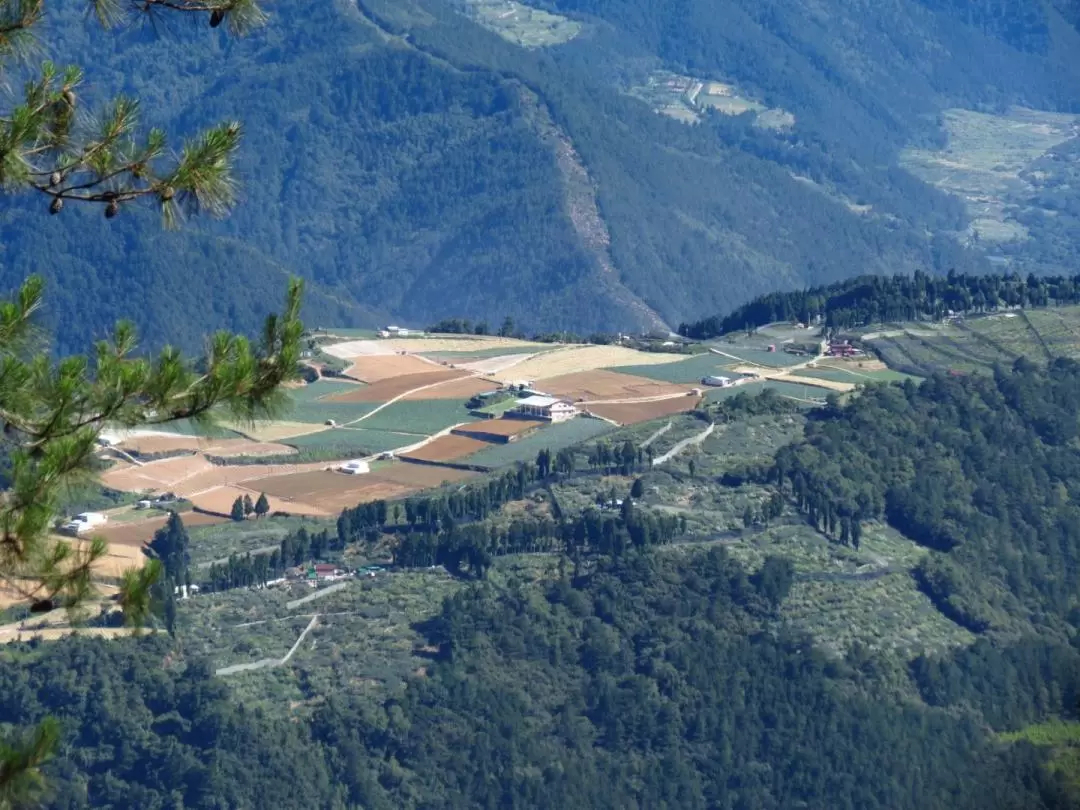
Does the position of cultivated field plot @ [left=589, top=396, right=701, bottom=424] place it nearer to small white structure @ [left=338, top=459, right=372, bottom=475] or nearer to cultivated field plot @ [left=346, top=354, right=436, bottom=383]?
small white structure @ [left=338, top=459, right=372, bottom=475]

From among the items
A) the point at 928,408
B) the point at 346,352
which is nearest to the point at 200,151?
the point at 928,408

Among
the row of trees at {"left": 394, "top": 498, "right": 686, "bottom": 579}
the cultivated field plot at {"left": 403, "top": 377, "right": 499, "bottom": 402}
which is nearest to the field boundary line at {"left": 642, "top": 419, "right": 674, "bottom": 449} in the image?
the row of trees at {"left": 394, "top": 498, "right": 686, "bottom": 579}

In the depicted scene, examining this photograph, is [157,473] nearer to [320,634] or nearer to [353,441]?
[353,441]

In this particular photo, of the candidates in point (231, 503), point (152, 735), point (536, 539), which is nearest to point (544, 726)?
point (152, 735)

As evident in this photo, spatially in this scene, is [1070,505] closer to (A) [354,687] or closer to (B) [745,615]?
(B) [745,615]

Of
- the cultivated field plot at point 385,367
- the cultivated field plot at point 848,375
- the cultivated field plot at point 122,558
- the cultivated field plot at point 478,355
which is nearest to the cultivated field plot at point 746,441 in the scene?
the cultivated field plot at point 848,375

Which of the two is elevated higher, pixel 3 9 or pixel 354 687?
pixel 3 9

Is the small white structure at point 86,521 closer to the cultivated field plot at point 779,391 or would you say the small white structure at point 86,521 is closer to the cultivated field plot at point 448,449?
the cultivated field plot at point 448,449
